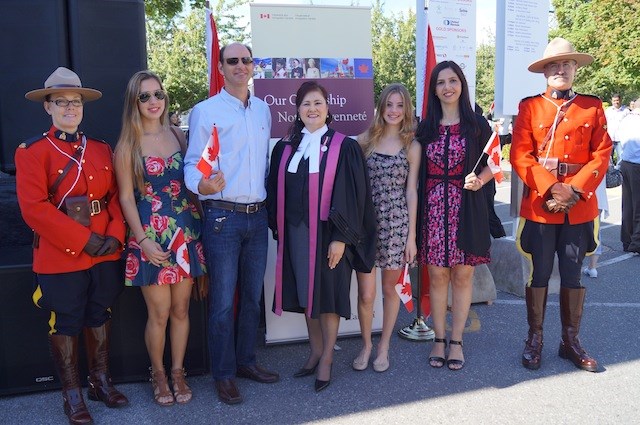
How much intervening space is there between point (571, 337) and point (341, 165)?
1957 mm

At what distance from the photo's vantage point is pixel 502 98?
5.64 meters

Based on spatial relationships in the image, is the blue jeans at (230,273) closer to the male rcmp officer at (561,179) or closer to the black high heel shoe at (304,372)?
the black high heel shoe at (304,372)

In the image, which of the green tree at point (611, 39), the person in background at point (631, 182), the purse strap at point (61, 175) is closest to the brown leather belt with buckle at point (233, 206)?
the purse strap at point (61, 175)

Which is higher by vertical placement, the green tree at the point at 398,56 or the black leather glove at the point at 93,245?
the green tree at the point at 398,56

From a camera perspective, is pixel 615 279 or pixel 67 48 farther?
pixel 615 279

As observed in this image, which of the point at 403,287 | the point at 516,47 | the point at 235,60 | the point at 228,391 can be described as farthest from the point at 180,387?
the point at 516,47

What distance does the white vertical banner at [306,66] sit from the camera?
171 inches

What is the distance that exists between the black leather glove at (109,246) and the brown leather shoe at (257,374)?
1.18 m

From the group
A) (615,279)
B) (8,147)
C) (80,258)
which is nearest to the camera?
(80,258)

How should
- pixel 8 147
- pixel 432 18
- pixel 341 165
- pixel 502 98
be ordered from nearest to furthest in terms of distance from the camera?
pixel 341 165 → pixel 8 147 → pixel 432 18 → pixel 502 98

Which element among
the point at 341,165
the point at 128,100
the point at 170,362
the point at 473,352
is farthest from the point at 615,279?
the point at 128,100

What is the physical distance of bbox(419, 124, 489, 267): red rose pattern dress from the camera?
12.4 ft

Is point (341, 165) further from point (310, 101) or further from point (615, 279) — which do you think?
point (615, 279)

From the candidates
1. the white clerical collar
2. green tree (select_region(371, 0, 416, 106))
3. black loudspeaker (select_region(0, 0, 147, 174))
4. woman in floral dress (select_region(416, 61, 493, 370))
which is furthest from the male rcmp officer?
green tree (select_region(371, 0, 416, 106))
